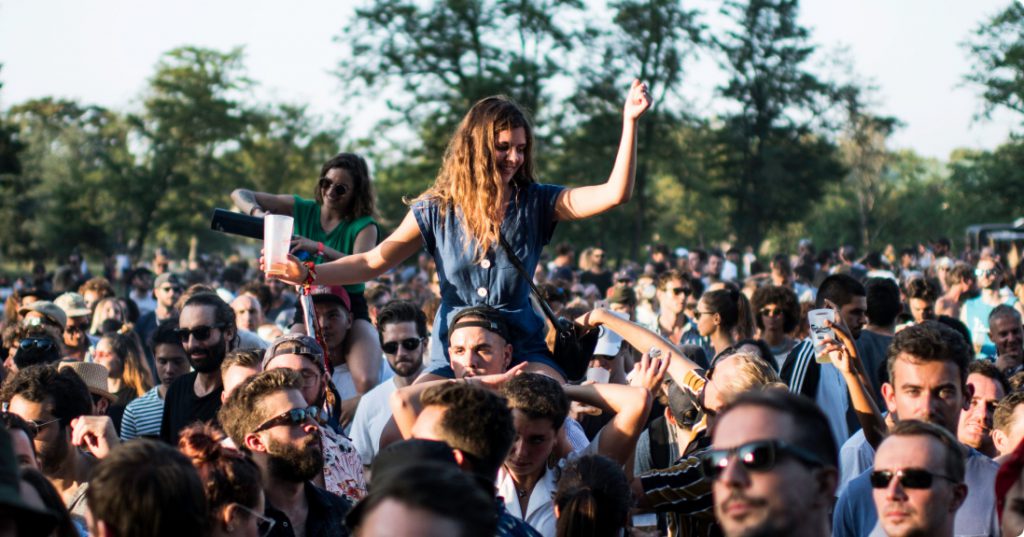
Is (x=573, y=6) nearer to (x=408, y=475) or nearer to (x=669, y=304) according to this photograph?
(x=669, y=304)

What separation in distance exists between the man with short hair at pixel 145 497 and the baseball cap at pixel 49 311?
6429 mm

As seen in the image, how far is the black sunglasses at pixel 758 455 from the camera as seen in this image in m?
2.91

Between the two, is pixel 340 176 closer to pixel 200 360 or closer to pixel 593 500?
pixel 200 360

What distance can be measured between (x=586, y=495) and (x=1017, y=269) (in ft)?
59.6

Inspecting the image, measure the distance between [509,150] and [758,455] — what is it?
2.63m

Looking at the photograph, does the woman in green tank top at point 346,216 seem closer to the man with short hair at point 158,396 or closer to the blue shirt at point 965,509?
the man with short hair at point 158,396

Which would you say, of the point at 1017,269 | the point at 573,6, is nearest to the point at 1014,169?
the point at 573,6

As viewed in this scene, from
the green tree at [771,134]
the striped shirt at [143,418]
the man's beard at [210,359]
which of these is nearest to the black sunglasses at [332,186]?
the man's beard at [210,359]

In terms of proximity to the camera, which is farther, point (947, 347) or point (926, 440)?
point (947, 347)

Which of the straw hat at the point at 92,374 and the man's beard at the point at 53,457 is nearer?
the man's beard at the point at 53,457

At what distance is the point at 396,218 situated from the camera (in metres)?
42.9

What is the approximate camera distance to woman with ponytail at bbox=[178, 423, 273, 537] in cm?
381

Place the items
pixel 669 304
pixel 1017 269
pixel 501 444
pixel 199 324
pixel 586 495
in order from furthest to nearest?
pixel 1017 269, pixel 669 304, pixel 199 324, pixel 586 495, pixel 501 444

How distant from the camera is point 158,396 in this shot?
7355 millimetres
